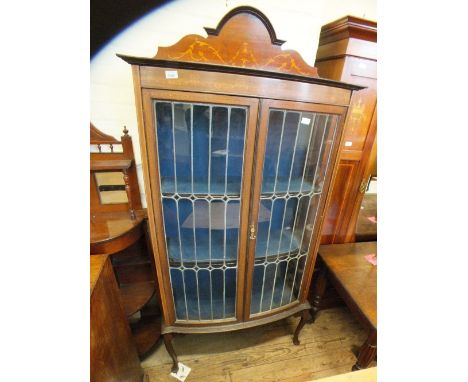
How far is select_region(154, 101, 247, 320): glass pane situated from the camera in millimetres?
801

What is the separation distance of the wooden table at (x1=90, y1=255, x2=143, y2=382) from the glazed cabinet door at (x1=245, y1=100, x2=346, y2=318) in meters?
0.65

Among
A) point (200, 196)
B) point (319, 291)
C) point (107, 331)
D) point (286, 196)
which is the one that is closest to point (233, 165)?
point (200, 196)

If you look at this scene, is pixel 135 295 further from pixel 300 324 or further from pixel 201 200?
pixel 300 324

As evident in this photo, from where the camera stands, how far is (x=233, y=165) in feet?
2.92

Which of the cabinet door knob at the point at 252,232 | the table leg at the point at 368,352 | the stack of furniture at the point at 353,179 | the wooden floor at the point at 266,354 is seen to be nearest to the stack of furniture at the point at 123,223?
the wooden floor at the point at 266,354

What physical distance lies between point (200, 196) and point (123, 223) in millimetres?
526

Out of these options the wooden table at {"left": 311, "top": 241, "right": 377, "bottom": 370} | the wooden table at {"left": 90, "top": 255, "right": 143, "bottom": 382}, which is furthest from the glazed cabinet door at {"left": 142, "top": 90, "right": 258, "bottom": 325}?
the wooden table at {"left": 311, "top": 241, "right": 377, "bottom": 370}

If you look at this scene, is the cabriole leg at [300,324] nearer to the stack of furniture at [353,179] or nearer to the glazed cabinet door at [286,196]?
the glazed cabinet door at [286,196]
